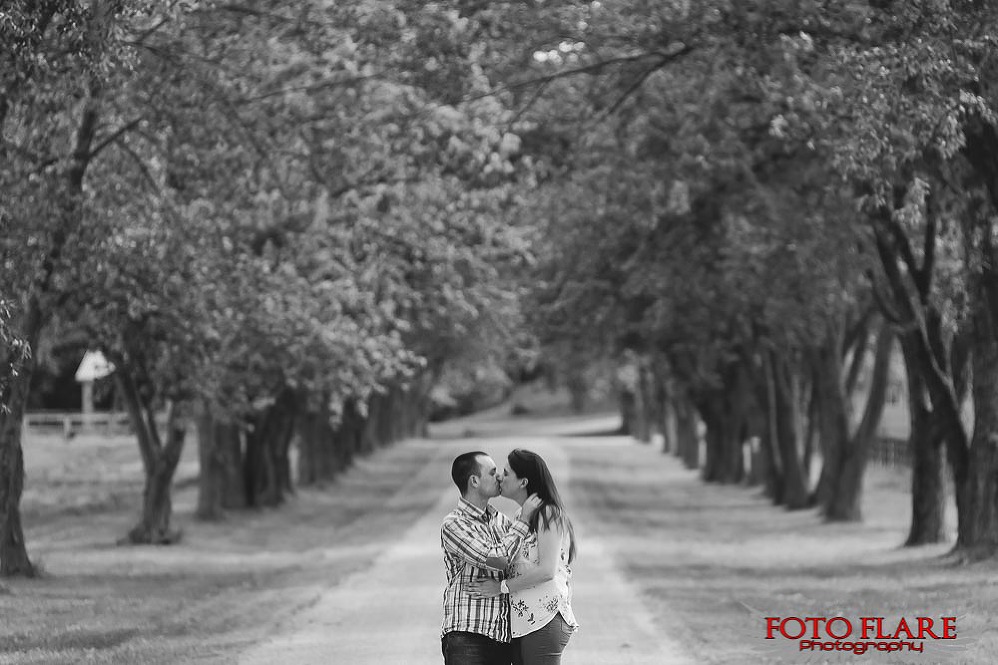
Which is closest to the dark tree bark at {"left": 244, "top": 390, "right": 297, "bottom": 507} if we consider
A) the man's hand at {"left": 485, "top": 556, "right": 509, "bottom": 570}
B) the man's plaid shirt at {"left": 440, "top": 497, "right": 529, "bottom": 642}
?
the man's plaid shirt at {"left": 440, "top": 497, "right": 529, "bottom": 642}

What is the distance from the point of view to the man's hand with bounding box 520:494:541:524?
6902 mm

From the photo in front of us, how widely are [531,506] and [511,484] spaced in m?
0.13

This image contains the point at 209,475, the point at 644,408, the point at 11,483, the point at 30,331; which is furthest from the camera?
the point at 644,408

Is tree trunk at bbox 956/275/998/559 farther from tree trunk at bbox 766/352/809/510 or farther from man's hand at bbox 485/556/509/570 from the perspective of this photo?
tree trunk at bbox 766/352/809/510

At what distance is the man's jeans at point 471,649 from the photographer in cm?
701

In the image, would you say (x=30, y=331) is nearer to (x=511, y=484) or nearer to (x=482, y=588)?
(x=482, y=588)

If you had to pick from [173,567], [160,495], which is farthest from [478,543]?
[160,495]

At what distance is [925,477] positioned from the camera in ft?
74.5

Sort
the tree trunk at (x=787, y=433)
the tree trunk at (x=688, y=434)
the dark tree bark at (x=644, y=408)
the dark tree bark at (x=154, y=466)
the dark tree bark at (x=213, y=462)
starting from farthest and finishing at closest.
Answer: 1. the dark tree bark at (x=644, y=408)
2. the tree trunk at (x=688, y=434)
3. the tree trunk at (x=787, y=433)
4. the dark tree bark at (x=213, y=462)
5. the dark tree bark at (x=154, y=466)

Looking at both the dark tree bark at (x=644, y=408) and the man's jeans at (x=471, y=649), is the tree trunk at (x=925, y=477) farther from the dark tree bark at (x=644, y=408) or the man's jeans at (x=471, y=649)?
the dark tree bark at (x=644, y=408)

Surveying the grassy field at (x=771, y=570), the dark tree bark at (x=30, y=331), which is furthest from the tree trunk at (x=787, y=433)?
the dark tree bark at (x=30, y=331)

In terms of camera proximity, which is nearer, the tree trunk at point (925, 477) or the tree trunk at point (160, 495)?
the tree trunk at point (925, 477)

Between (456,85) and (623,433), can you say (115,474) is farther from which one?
(623,433)

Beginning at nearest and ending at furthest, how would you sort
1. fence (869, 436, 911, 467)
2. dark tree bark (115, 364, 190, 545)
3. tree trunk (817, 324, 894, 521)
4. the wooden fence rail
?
dark tree bark (115, 364, 190, 545) → tree trunk (817, 324, 894, 521) → fence (869, 436, 911, 467) → the wooden fence rail
